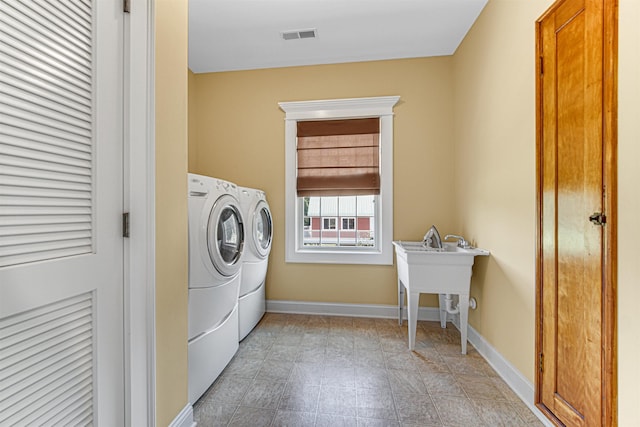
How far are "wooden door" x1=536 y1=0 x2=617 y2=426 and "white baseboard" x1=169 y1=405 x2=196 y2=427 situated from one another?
1788mm

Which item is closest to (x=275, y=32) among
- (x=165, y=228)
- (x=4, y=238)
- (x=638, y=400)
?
(x=165, y=228)

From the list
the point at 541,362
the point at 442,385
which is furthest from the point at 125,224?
the point at 541,362

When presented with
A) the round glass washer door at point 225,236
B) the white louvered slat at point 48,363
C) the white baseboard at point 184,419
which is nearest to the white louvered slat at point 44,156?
the white louvered slat at point 48,363

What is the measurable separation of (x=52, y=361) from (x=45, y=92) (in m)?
0.76

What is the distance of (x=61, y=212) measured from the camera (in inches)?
33.3

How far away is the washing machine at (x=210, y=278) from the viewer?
156 cm

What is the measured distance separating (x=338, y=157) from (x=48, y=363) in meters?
2.64

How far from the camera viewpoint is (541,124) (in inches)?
60.7

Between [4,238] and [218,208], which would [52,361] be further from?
[218,208]

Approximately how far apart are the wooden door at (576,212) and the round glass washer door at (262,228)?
197 cm

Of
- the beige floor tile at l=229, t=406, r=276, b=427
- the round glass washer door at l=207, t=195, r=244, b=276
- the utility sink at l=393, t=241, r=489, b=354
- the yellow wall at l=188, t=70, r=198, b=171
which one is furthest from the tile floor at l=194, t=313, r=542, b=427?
the yellow wall at l=188, t=70, r=198, b=171

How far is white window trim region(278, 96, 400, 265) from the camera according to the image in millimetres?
2922

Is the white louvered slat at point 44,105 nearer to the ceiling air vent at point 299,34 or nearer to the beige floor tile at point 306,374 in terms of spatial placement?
the beige floor tile at point 306,374

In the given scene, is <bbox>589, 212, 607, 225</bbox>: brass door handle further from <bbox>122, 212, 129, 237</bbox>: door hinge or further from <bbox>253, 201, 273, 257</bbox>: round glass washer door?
<bbox>253, 201, 273, 257</bbox>: round glass washer door
